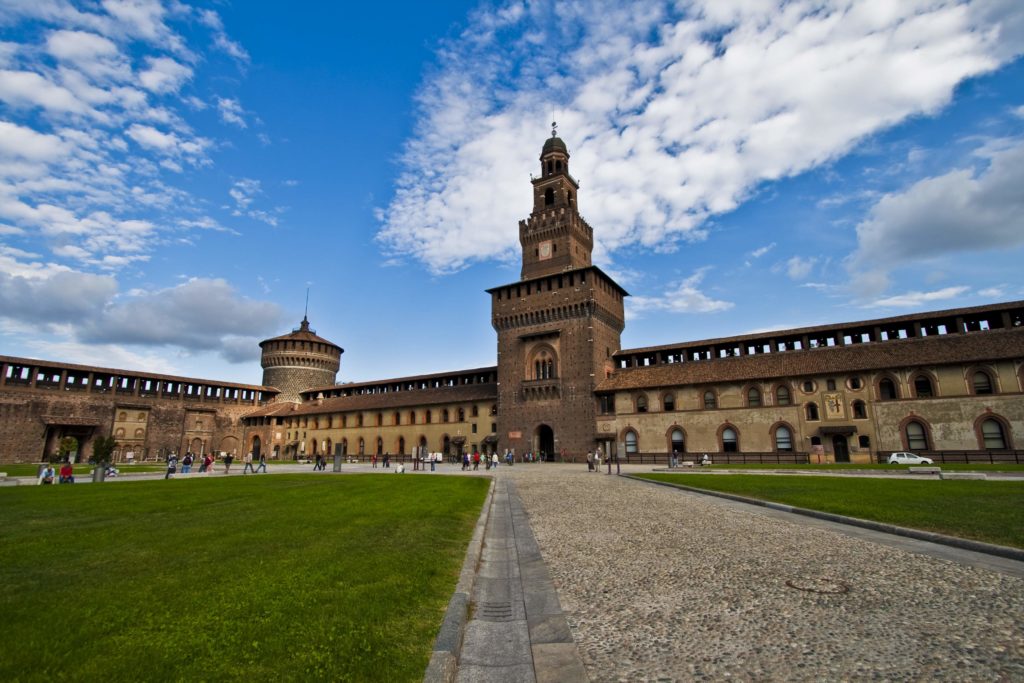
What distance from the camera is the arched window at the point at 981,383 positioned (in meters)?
33.2

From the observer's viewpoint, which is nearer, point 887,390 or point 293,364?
point 887,390

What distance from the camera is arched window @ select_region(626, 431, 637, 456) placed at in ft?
144

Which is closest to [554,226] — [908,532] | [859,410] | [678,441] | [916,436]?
[678,441]

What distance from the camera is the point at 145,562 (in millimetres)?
6684

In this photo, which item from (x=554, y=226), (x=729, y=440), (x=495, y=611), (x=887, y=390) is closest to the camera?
(x=495, y=611)

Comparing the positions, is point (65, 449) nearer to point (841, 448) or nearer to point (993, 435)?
point (841, 448)

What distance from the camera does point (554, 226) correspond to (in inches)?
2156


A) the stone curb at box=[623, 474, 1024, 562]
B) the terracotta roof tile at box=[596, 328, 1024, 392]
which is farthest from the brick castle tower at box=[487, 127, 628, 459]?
the stone curb at box=[623, 474, 1024, 562]

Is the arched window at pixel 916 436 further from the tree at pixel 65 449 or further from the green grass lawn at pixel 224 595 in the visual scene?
the tree at pixel 65 449

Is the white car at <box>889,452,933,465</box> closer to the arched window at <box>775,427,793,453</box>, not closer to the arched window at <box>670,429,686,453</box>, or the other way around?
the arched window at <box>775,427,793,453</box>

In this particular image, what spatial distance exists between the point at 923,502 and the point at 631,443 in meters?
32.3

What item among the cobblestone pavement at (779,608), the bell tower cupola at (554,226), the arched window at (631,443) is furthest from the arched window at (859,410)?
the cobblestone pavement at (779,608)

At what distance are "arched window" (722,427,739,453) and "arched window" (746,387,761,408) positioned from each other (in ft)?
8.01

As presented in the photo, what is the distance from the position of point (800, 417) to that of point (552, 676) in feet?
132
